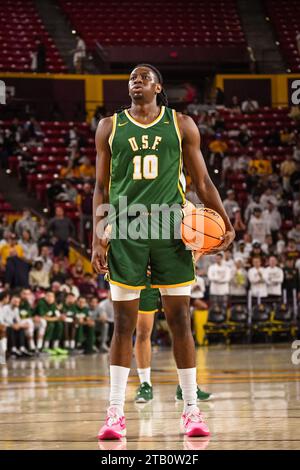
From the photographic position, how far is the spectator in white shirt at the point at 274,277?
17.7 meters

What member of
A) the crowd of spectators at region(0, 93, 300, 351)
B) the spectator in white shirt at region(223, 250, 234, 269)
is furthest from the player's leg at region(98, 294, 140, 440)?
the spectator in white shirt at region(223, 250, 234, 269)

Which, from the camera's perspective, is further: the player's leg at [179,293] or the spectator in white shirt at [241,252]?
the spectator in white shirt at [241,252]

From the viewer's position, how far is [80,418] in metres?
6.81

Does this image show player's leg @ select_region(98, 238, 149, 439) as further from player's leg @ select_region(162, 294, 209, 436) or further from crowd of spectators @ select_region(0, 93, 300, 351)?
crowd of spectators @ select_region(0, 93, 300, 351)

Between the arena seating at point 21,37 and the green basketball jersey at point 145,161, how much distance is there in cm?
2138

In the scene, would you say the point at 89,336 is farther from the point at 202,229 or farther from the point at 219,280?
the point at 202,229

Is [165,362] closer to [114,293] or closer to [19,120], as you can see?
[114,293]

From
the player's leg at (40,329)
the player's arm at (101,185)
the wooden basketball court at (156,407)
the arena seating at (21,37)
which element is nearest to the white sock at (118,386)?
the wooden basketball court at (156,407)

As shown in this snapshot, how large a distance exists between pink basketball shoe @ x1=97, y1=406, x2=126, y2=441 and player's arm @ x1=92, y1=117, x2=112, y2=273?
0.87 metres

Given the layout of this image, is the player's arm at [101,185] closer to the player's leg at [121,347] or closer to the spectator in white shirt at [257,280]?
the player's leg at [121,347]

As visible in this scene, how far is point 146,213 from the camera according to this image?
5.90 meters

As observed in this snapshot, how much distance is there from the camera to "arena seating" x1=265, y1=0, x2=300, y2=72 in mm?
28656

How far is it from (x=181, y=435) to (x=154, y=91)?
209 centimetres
